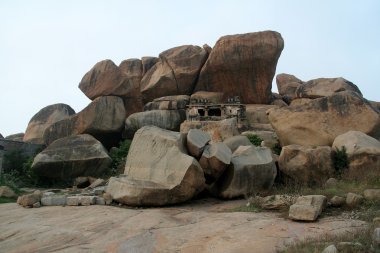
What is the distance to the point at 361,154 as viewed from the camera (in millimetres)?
9250

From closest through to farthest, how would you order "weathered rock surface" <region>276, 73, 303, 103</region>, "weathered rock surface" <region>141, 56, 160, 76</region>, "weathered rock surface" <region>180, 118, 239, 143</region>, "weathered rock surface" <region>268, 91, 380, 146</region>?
"weathered rock surface" <region>268, 91, 380, 146</region>, "weathered rock surface" <region>180, 118, 239, 143</region>, "weathered rock surface" <region>141, 56, 160, 76</region>, "weathered rock surface" <region>276, 73, 303, 103</region>

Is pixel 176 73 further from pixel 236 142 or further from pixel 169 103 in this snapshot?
pixel 236 142

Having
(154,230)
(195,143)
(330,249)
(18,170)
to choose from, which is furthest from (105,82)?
(330,249)

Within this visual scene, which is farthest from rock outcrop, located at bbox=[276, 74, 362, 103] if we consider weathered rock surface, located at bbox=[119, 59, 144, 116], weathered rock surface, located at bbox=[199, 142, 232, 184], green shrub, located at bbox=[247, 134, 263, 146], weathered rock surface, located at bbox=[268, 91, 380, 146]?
weathered rock surface, located at bbox=[199, 142, 232, 184]

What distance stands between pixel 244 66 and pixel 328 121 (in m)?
10.5

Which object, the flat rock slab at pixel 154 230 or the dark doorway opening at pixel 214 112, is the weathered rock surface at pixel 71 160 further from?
the dark doorway opening at pixel 214 112

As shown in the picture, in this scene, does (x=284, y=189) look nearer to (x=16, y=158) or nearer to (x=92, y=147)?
(x=92, y=147)

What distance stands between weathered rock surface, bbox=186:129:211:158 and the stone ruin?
9.41m

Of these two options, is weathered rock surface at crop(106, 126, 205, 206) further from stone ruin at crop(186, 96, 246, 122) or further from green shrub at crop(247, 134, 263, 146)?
stone ruin at crop(186, 96, 246, 122)

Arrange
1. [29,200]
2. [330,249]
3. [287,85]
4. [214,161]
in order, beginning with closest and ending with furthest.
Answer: [330,249] < [214,161] < [29,200] < [287,85]

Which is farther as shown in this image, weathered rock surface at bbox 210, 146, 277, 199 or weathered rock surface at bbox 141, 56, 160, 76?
weathered rock surface at bbox 141, 56, 160, 76

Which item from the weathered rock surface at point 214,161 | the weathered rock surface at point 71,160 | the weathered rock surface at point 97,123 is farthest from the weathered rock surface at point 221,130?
the weathered rock surface at point 214,161

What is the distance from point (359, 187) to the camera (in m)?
7.75

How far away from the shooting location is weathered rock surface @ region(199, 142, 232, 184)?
27.3ft
